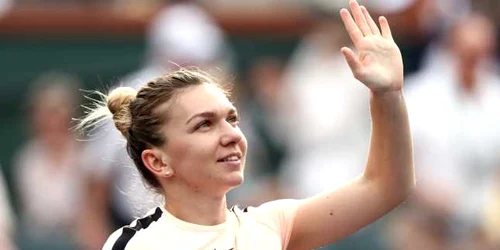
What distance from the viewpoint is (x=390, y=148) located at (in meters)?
5.38

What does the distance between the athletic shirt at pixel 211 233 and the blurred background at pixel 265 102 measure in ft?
11.7

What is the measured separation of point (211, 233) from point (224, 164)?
264 mm

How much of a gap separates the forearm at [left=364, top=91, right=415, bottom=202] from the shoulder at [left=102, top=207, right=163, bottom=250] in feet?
2.70

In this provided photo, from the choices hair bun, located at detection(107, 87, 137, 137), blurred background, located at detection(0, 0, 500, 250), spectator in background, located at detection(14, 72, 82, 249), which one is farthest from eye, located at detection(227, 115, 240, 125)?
spectator in background, located at detection(14, 72, 82, 249)

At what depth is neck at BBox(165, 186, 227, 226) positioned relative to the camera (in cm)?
533

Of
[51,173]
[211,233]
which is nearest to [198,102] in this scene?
[211,233]

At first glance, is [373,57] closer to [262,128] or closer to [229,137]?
[229,137]

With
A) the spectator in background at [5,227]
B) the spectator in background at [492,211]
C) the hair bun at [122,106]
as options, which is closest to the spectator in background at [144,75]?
the spectator in background at [5,227]

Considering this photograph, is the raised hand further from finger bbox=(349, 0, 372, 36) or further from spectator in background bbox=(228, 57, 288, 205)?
spectator in background bbox=(228, 57, 288, 205)

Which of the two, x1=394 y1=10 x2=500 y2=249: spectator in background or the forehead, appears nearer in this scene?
the forehead

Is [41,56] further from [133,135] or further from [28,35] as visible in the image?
[133,135]

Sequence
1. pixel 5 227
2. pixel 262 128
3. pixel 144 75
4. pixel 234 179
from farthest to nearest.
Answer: pixel 262 128, pixel 144 75, pixel 5 227, pixel 234 179

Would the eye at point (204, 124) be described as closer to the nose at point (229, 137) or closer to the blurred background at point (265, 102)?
the nose at point (229, 137)

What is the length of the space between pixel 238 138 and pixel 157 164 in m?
0.36
